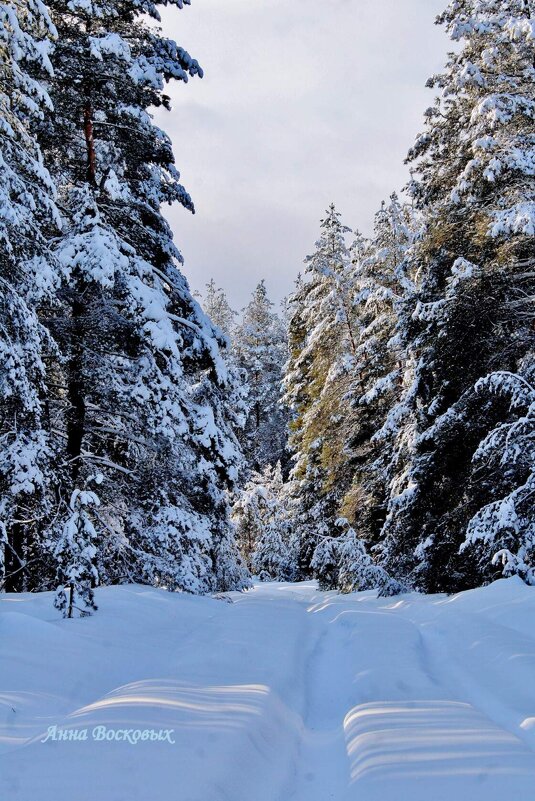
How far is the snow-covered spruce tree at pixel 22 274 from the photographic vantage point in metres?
7.98

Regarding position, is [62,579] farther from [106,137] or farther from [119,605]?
[106,137]

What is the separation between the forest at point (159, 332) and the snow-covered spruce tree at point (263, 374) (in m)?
28.8

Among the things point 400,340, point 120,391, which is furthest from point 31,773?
point 400,340

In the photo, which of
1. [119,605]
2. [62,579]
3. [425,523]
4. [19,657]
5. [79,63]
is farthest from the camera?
[425,523]

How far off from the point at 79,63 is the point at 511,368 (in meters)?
10.7

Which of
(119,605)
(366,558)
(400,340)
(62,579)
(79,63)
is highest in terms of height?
(79,63)

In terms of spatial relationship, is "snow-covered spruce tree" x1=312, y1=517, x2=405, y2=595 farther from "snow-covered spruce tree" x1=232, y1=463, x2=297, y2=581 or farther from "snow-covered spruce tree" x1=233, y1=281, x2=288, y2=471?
"snow-covered spruce tree" x1=233, y1=281, x2=288, y2=471

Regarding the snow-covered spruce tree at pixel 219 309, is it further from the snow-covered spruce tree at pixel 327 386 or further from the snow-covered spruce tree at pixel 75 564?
the snow-covered spruce tree at pixel 75 564

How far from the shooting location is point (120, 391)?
10.8 metres

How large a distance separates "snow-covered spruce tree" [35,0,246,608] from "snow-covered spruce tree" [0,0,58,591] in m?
0.67

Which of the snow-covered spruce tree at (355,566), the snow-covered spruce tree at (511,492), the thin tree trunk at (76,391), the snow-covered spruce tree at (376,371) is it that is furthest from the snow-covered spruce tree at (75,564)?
the snow-covered spruce tree at (376,371)

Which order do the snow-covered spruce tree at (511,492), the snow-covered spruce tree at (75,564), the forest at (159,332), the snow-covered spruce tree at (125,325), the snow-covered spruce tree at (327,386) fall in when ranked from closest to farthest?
the snow-covered spruce tree at (75,564) → the forest at (159,332) → the snow-covered spruce tree at (511,492) → the snow-covered spruce tree at (125,325) → the snow-covered spruce tree at (327,386)

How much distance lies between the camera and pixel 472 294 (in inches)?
457

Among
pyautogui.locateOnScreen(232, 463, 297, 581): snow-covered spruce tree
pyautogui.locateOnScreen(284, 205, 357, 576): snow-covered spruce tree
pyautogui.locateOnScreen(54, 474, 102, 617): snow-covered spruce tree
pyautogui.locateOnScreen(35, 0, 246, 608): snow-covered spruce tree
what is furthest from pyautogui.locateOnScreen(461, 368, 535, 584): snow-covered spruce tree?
pyautogui.locateOnScreen(232, 463, 297, 581): snow-covered spruce tree
